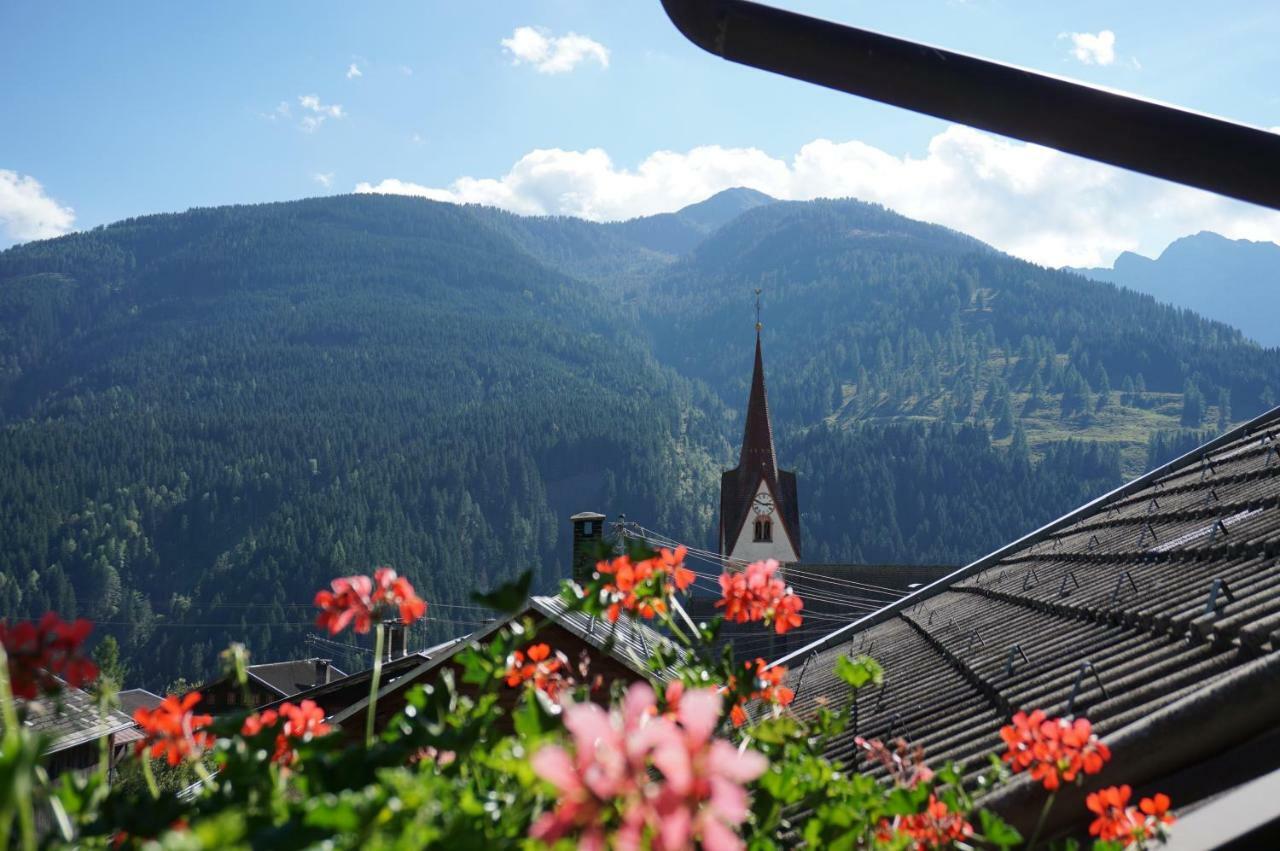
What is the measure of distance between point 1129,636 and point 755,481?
36.1m

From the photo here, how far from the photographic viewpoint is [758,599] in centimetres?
193

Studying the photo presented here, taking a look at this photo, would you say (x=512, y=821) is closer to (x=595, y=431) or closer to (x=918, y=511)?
(x=918, y=511)

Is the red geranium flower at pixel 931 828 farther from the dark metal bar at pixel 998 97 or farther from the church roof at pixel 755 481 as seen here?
the church roof at pixel 755 481

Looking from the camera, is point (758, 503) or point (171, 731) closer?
point (171, 731)

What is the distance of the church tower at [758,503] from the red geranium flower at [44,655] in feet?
124

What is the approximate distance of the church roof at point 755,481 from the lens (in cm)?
3888

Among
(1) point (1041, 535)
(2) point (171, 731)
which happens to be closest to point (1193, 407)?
(1) point (1041, 535)

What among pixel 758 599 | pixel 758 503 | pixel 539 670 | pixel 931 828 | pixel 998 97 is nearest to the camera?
pixel 998 97

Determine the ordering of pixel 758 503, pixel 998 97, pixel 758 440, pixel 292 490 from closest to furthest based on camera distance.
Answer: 1. pixel 998 97
2. pixel 758 440
3. pixel 758 503
4. pixel 292 490

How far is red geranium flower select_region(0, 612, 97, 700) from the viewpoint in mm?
1113

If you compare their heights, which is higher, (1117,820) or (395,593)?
(395,593)

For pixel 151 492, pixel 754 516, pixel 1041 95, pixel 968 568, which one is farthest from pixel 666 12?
pixel 151 492

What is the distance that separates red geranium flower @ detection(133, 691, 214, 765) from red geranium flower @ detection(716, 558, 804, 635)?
85 cm

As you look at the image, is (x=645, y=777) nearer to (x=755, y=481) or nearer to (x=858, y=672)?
(x=858, y=672)
